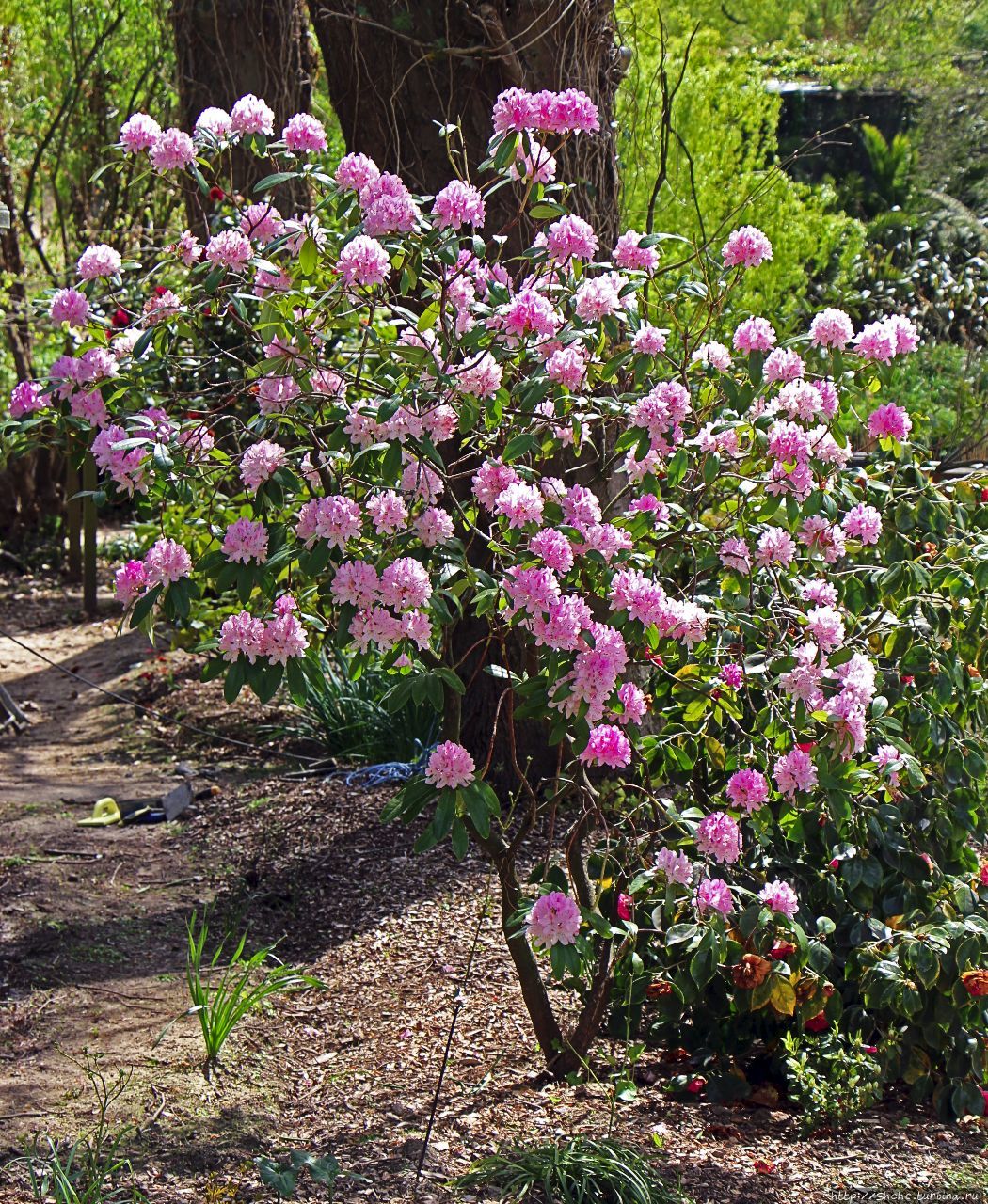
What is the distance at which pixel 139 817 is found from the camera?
4922 millimetres

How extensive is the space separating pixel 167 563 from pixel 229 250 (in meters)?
0.59

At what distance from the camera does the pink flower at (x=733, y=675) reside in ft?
8.51

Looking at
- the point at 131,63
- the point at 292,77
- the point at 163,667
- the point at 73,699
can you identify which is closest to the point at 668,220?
the point at 292,77

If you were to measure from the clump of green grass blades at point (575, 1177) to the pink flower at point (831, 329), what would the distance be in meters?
1.59

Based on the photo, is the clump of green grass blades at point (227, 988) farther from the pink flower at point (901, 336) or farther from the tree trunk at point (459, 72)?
the tree trunk at point (459, 72)

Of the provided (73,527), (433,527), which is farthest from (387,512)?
(73,527)

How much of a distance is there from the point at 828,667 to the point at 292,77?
5485 mm

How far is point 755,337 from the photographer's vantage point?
258 cm

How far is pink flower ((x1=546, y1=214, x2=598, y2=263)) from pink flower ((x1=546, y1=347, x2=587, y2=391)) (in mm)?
A: 258

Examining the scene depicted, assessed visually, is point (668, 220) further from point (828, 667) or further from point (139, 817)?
point (828, 667)

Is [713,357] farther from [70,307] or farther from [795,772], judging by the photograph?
[70,307]

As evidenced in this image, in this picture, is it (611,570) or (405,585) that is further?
(611,570)

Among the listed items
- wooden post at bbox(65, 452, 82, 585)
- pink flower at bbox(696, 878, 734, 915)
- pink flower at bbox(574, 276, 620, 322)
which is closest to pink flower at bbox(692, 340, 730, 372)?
pink flower at bbox(574, 276, 620, 322)

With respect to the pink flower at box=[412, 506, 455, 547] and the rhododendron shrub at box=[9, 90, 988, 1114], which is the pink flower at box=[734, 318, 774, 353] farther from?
the pink flower at box=[412, 506, 455, 547]
